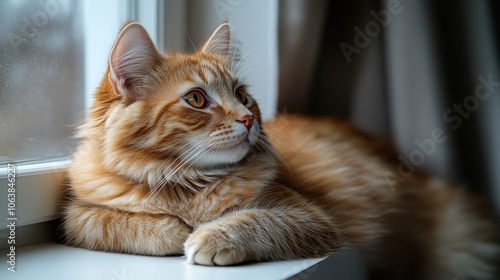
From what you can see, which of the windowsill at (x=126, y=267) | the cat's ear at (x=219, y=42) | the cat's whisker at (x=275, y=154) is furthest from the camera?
the cat's ear at (x=219, y=42)

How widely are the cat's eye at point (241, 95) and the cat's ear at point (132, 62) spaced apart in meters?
0.21

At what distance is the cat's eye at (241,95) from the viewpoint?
139cm

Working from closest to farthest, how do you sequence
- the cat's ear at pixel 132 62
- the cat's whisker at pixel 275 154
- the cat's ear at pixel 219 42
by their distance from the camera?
the cat's ear at pixel 132 62, the cat's whisker at pixel 275 154, the cat's ear at pixel 219 42

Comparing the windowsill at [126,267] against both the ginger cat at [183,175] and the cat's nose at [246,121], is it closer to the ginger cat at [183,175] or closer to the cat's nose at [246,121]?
the ginger cat at [183,175]

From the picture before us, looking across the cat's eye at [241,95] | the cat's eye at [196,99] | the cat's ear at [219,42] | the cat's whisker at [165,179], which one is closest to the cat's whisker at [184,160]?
the cat's whisker at [165,179]

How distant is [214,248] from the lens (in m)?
→ 1.13

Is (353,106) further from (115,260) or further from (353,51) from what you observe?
(115,260)

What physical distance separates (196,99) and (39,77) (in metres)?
0.43

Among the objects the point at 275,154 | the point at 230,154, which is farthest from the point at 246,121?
the point at 275,154

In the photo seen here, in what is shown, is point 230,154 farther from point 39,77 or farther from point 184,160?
point 39,77

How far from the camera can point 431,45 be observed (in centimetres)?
158

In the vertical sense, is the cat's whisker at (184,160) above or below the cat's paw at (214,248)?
above

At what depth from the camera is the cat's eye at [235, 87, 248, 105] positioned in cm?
139

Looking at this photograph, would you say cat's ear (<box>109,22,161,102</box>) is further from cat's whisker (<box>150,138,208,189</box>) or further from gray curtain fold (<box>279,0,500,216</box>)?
gray curtain fold (<box>279,0,500,216</box>)
